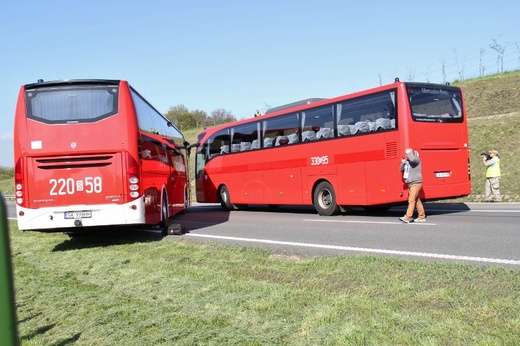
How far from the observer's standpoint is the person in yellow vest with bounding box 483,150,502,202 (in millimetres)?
17942

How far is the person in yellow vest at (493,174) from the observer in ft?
58.9

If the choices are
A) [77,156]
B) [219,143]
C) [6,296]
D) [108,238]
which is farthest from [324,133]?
[6,296]

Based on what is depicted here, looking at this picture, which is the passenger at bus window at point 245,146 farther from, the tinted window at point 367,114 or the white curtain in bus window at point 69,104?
the white curtain in bus window at point 69,104

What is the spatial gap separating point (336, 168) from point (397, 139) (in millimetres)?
→ 2402

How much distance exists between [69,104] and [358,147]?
7.57 m

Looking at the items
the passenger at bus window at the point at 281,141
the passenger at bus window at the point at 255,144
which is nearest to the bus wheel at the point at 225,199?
the passenger at bus window at the point at 255,144

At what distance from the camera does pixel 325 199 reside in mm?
15141

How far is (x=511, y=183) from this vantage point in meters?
21.3

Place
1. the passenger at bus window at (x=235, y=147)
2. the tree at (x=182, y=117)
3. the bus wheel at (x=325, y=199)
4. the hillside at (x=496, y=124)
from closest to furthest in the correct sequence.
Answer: the bus wheel at (x=325, y=199) < the passenger at bus window at (x=235, y=147) < the hillside at (x=496, y=124) < the tree at (x=182, y=117)

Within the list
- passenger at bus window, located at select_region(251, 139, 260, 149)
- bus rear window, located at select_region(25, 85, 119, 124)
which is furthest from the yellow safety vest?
bus rear window, located at select_region(25, 85, 119, 124)

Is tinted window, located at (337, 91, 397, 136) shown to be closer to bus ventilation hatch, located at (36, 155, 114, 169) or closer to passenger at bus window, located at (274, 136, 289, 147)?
passenger at bus window, located at (274, 136, 289, 147)

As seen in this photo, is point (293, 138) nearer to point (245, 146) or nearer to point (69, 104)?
point (245, 146)

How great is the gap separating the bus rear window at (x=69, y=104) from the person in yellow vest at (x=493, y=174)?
46.2 feet

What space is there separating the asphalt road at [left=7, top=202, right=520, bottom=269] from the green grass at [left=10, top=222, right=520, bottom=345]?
3.33 ft
